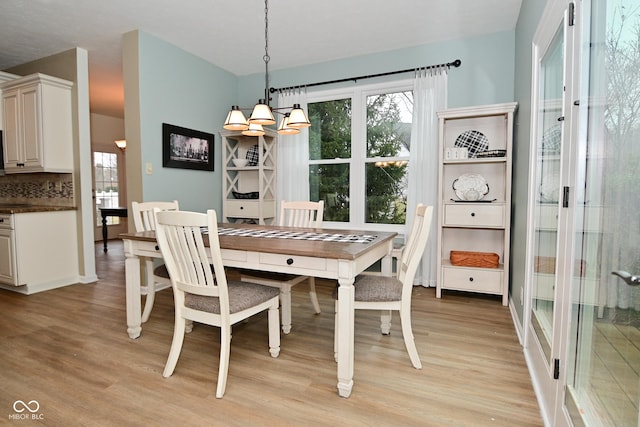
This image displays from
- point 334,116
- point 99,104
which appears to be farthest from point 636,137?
point 99,104

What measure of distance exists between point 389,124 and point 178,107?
2389mm

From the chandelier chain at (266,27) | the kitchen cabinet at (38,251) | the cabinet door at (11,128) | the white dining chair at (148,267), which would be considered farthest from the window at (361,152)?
the cabinet door at (11,128)

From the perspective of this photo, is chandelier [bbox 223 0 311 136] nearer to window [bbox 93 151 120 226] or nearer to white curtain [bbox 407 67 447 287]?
white curtain [bbox 407 67 447 287]

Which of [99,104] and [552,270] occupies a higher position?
[99,104]

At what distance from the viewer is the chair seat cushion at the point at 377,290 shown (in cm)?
211

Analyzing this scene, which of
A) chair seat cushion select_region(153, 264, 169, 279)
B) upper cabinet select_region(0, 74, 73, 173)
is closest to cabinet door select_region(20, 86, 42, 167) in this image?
upper cabinet select_region(0, 74, 73, 173)

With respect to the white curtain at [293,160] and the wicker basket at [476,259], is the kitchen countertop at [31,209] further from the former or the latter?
the wicker basket at [476,259]

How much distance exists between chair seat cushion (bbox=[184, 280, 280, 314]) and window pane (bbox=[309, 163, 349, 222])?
7.61 feet

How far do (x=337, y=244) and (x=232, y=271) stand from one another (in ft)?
8.54

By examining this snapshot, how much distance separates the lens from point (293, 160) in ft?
14.8

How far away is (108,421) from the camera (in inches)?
64.2

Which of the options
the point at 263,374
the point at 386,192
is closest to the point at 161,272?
the point at 263,374

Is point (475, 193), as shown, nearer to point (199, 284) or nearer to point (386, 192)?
point (386, 192)

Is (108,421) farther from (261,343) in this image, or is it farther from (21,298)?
(21,298)
